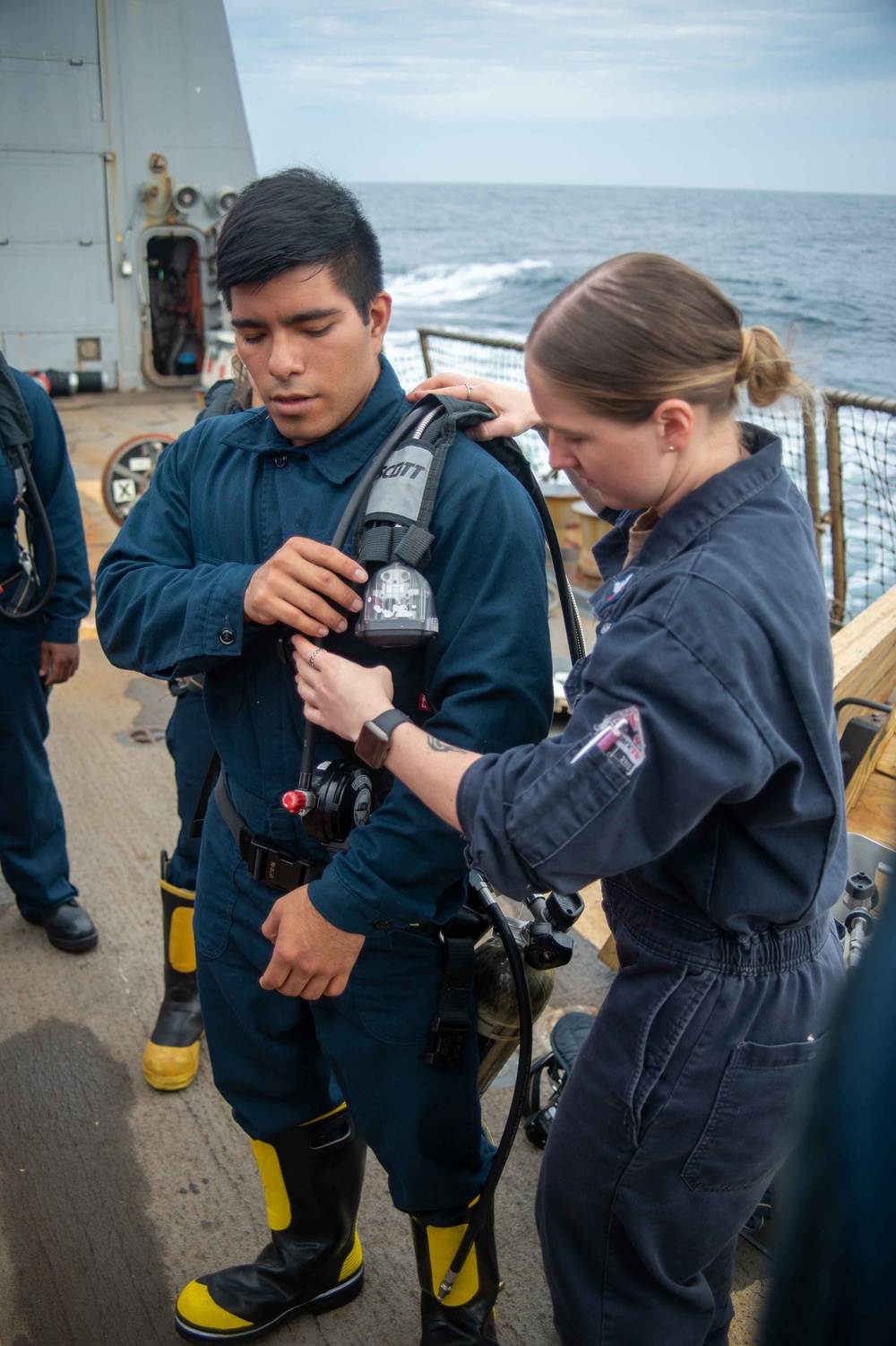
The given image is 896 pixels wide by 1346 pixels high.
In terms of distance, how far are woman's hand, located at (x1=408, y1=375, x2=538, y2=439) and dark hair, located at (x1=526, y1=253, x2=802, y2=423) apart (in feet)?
1.57

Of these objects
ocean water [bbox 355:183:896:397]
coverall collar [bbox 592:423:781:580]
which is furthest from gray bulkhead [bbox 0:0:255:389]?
coverall collar [bbox 592:423:781:580]

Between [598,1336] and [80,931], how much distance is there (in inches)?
90.8

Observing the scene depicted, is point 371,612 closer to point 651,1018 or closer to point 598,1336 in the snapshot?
point 651,1018

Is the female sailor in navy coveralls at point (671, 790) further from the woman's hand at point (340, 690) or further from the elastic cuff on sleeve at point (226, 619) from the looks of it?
the elastic cuff on sleeve at point (226, 619)

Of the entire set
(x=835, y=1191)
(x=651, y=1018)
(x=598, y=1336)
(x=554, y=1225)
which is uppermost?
(x=835, y=1191)

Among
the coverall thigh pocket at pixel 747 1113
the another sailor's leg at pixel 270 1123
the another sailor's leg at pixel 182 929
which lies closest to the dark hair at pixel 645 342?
the coverall thigh pocket at pixel 747 1113

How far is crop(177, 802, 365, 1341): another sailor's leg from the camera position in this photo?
1.97m

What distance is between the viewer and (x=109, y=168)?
916 cm

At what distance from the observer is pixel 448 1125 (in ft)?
6.18

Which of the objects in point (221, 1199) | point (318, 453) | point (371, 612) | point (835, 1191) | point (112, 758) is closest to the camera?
point (835, 1191)

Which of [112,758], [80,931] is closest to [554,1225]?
[80,931]

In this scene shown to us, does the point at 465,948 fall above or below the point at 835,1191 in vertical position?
below

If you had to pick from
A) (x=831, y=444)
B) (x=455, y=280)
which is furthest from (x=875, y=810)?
(x=455, y=280)

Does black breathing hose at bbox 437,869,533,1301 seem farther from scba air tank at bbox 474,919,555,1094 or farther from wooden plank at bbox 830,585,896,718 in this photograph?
wooden plank at bbox 830,585,896,718
